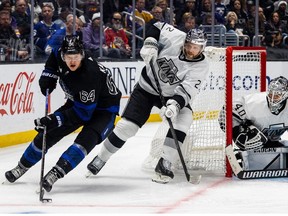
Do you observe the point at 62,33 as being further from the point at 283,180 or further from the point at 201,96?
the point at 283,180

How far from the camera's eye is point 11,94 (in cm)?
657

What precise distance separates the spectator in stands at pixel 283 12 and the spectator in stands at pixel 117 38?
2.52 meters

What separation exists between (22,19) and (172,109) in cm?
281

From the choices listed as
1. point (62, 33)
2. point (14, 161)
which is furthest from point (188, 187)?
point (62, 33)

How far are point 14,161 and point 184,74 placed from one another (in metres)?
1.61

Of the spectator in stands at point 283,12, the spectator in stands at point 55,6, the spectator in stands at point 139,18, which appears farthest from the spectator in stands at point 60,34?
the spectator in stands at point 283,12

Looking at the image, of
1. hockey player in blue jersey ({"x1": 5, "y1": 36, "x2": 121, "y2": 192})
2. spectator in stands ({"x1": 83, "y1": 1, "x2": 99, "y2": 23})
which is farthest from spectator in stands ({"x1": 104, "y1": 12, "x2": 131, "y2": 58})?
hockey player in blue jersey ({"x1": 5, "y1": 36, "x2": 121, "y2": 192})

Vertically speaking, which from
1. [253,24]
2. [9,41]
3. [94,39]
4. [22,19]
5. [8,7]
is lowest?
[253,24]

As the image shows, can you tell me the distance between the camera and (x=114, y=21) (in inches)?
353

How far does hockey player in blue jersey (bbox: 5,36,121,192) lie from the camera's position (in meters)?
4.35

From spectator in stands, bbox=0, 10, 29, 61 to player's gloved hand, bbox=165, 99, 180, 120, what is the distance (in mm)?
2412

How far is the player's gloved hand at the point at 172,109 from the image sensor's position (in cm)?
468

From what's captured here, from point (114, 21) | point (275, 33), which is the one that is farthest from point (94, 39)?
point (275, 33)

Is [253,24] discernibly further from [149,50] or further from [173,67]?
[149,50]
